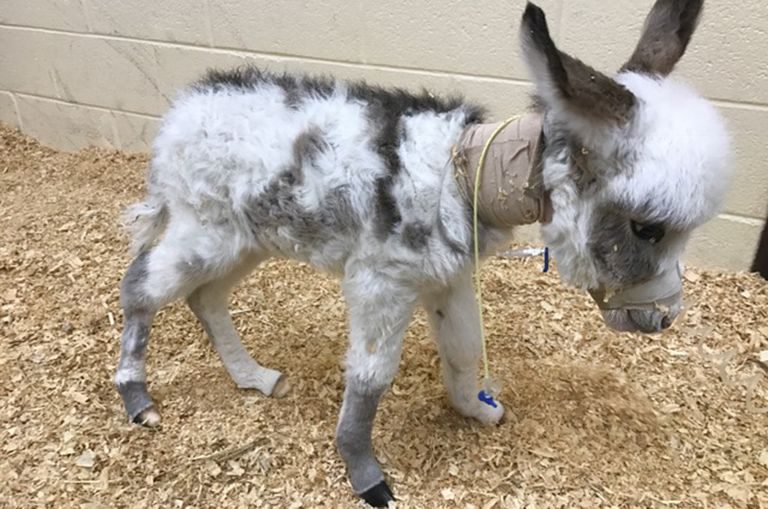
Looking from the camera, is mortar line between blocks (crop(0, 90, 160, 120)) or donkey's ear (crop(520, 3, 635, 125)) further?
mortar line between blocks (crop(0, 90, 160, 120))

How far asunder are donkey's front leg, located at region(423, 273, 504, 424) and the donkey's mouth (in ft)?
0.93

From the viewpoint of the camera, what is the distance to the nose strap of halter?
46.3 inches

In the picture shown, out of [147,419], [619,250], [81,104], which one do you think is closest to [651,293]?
[619,250]

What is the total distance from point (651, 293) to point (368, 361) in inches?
21.1

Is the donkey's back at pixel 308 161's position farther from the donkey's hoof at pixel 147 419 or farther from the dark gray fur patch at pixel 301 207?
the donkey's hoof at pixel 147 419

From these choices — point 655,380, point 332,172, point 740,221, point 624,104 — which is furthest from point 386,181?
point 740,221

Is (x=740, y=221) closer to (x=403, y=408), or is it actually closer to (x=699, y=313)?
(x=699, y=313)

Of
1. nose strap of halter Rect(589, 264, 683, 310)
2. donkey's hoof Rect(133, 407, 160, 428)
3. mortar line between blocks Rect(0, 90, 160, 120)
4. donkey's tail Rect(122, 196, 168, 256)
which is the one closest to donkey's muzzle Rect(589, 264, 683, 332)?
nose strap of halter Rect(589, 264, 683, 310)

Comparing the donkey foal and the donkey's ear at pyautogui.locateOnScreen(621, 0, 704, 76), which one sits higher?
the donkey's ear at pyautogui.locateOnScreen(621, 0, 704, 76)

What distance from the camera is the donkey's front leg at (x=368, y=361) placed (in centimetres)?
129

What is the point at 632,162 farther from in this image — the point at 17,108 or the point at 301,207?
the point at 17,108

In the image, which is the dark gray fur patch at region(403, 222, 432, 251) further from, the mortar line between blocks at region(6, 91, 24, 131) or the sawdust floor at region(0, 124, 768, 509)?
the mortar line between blocks at region(6, 91, 24, 131)

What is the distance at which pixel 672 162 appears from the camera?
40.3 inches

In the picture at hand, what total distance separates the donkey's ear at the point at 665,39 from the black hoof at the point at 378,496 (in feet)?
3.18
